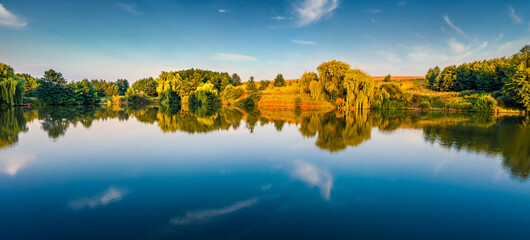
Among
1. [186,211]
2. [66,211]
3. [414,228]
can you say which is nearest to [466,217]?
[414,228]

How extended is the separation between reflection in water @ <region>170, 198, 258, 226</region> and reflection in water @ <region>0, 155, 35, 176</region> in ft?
25.3

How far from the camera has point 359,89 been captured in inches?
1848

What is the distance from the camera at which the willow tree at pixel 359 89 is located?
4628 centimetres

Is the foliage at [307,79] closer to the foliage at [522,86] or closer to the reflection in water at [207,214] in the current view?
the foliage at [522,86]

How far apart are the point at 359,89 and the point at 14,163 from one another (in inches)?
1879

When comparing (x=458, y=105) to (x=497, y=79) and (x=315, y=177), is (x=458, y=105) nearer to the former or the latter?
(x=497, y=79)

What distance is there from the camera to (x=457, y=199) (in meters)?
7.18

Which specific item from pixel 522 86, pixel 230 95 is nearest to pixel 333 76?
pixel 230 95

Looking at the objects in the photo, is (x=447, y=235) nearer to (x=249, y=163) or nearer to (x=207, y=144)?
(x=249, y=163)

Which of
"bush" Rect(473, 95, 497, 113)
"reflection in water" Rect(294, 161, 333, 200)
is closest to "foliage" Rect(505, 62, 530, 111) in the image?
"bush" Rect(473, 95, 497, 113)

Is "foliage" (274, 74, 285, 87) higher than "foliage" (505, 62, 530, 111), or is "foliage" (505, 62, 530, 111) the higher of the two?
"foliage" (274, 74, 285, 87)

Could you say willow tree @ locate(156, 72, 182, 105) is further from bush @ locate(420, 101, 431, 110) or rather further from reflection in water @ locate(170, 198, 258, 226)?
reflection in water @ locate(170, 198, 258, 226)

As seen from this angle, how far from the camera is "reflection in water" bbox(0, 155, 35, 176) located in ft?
29.6

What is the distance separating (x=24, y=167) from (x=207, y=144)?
777 cm
